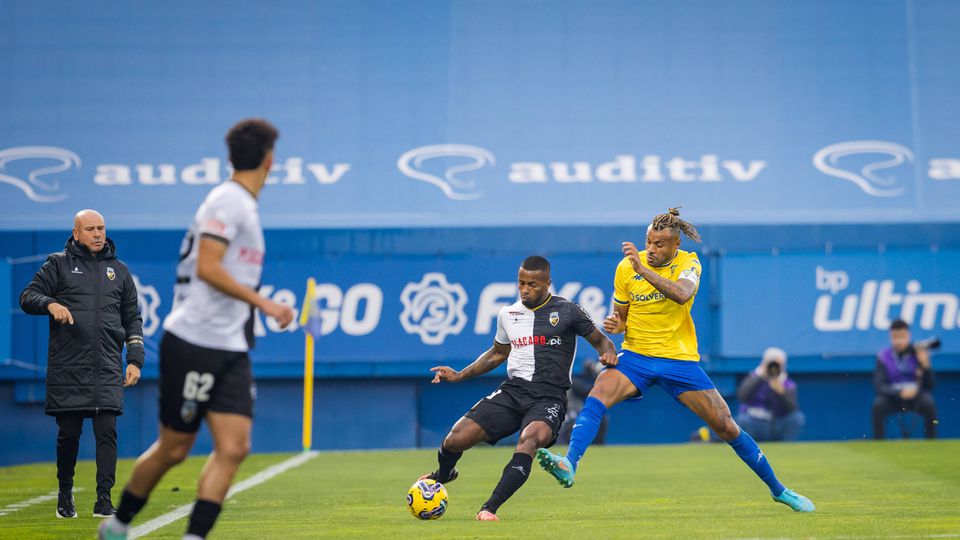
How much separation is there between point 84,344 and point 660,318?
3698mm

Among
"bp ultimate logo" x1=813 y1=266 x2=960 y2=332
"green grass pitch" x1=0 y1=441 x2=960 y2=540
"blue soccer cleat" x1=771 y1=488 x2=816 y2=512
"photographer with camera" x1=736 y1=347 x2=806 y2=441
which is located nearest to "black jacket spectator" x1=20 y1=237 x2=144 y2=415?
"green grass pitch" x1=0 y1=441 x2=960 y2=540

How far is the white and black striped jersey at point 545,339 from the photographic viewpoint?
29.4 feet

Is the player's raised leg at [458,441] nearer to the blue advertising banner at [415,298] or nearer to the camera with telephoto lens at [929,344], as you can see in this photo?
the blue advertising banner at [415,298]

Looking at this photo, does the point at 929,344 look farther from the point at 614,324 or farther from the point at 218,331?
the point at 218,331

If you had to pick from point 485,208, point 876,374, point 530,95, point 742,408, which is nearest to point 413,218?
point 485,208

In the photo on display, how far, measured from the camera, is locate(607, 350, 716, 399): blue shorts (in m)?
8.80

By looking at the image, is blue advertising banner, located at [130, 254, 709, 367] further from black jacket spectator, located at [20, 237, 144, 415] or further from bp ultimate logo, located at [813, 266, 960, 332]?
black jacket spectator, located at [20, 237, 144, 415]

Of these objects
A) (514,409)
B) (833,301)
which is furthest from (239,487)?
(833,301)

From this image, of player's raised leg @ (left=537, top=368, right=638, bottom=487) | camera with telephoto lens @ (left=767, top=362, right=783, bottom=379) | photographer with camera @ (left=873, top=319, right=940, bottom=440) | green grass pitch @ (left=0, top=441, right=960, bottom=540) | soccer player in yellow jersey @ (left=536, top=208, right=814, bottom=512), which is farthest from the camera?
camera with telephoto lens @ (left=767, top=362, right=783, bottom=379)

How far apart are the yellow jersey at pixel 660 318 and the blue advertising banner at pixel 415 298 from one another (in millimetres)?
10282

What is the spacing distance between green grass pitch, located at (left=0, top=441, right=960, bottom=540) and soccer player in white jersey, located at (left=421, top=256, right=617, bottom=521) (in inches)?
19.7

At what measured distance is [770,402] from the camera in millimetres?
19172

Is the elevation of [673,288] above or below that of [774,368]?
above

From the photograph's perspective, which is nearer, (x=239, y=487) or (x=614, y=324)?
(x=614, y=324)
